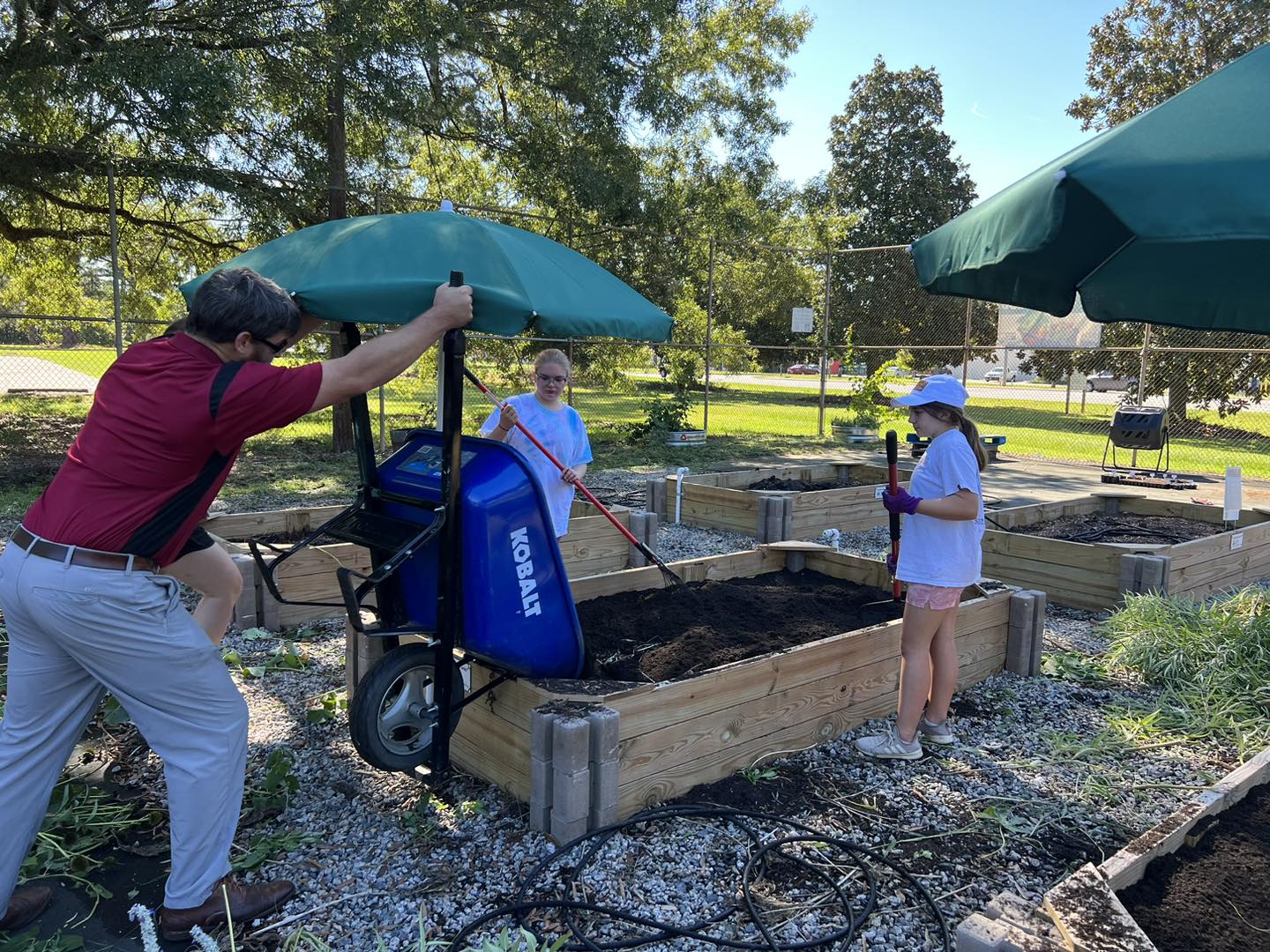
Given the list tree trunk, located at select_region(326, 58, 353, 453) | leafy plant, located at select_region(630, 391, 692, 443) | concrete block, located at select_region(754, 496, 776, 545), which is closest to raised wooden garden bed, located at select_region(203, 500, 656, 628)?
concrete block, located at select_region(754, 496, 776, 545)

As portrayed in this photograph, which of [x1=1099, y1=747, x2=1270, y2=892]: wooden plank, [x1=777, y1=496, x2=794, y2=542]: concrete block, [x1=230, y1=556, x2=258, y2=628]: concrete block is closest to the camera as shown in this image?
[x1=1099, y1=747, x2=1270, y2=892]: wooden plank

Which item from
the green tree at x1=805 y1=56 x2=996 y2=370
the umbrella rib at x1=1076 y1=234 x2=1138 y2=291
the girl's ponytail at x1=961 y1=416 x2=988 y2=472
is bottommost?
the girl's ponytail at x1=961 y1=416 x2=988 y2=472

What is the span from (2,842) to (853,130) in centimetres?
4085

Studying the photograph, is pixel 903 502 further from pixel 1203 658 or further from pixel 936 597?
pixel 1203 658

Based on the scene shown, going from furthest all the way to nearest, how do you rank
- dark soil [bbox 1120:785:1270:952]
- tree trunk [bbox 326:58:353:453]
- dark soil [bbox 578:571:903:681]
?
tree trunk [bbox 326:58:353:453], dark soil [bbox 578:571:903:681], dark soil [bbox 1120:785:1270:952]

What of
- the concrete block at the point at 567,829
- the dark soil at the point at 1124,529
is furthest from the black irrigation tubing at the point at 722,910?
the dark soil at the point at 1124,529

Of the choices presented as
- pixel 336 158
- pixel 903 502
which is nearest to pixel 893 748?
pixel 903 502

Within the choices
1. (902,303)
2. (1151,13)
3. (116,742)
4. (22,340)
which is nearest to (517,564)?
(116,742)

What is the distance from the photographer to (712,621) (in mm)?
4215

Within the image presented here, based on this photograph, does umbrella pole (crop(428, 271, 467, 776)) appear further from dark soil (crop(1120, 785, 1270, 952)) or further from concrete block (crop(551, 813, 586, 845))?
dark soil (crop(1120, 785, 1270, 952))

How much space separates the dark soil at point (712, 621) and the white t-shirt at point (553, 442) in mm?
581

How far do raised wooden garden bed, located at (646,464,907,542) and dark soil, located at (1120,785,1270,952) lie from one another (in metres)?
4.75

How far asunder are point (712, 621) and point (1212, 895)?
228cm

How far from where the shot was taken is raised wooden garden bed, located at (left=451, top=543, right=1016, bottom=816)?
2.95 meters
